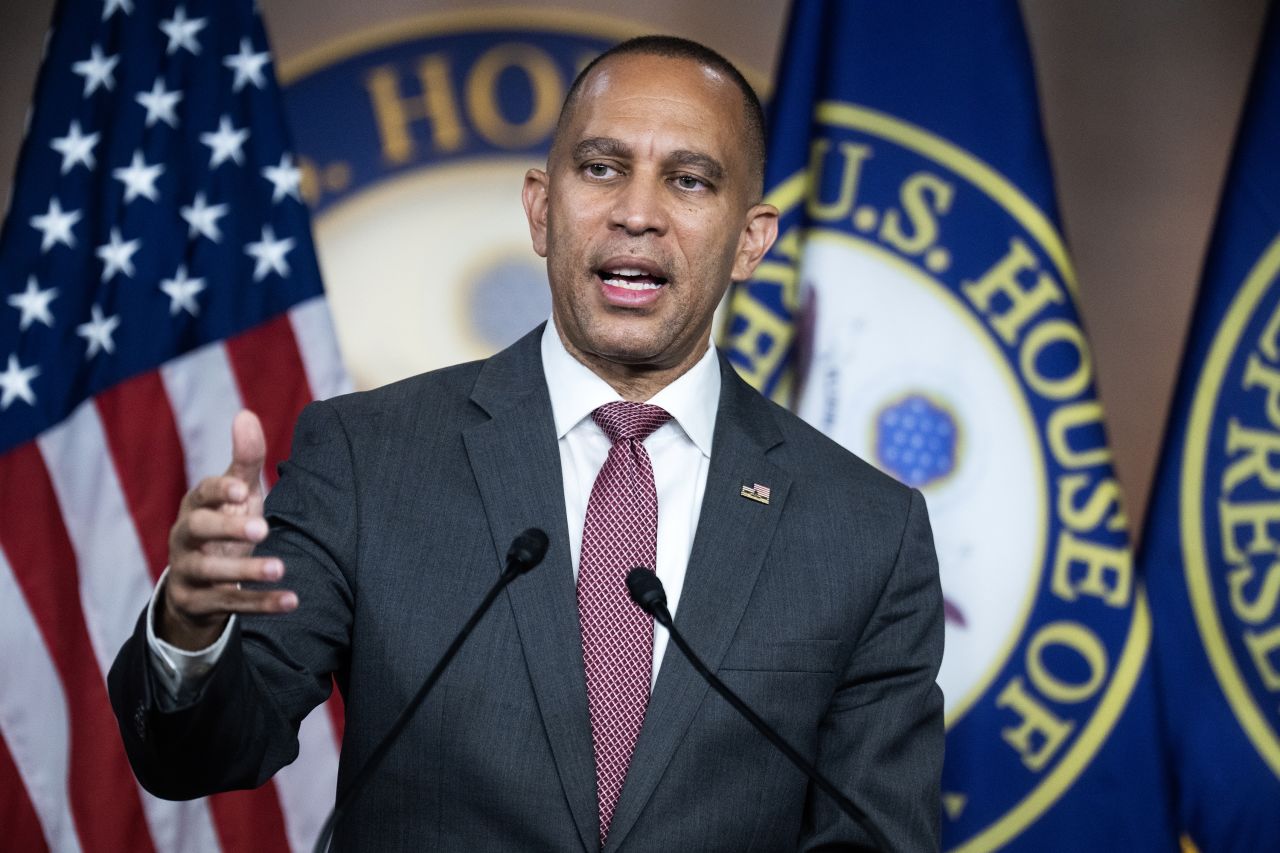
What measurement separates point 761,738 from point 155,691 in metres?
0.76

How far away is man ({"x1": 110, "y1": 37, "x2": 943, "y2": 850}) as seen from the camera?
64.3 inches

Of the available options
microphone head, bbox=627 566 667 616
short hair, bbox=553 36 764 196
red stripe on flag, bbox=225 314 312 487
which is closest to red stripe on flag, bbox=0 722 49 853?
red stripe on flag, bbox=225 314 312 487

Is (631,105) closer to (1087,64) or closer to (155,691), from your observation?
(155,691)

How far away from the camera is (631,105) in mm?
1959

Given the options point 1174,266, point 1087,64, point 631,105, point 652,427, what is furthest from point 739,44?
point 652,427

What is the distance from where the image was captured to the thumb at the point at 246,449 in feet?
4.13

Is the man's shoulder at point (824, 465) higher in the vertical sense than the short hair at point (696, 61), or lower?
lower

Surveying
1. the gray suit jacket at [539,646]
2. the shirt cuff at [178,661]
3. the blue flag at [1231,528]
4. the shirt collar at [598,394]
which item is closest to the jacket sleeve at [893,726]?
the gray suit jacket at [539,646]

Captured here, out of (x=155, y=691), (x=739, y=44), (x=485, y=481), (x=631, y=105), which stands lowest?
(x=155, y=691)

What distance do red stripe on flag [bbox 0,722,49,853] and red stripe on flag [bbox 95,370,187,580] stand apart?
18.2 inches

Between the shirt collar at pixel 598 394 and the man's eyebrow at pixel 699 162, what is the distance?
29 centimetres

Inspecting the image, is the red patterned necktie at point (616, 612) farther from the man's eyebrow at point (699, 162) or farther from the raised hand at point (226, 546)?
the raised hand at point (226, 546)

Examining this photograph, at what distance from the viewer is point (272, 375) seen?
3000mm

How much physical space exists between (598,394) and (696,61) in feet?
1.75
